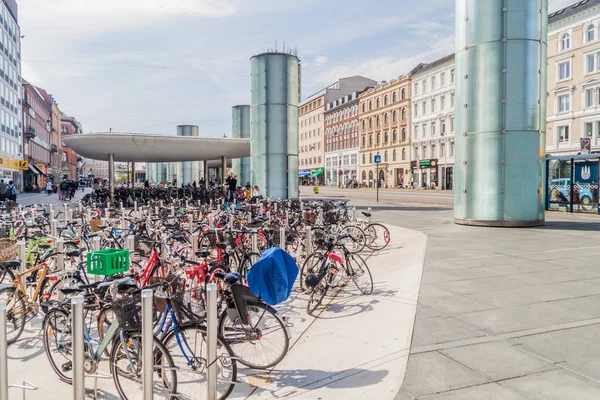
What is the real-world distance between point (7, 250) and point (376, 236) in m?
7.73

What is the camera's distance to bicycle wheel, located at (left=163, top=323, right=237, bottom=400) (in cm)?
389

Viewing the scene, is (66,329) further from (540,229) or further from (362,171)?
(362,171)

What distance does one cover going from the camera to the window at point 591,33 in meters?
38.7

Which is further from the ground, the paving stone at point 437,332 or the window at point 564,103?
the window at point 564,103

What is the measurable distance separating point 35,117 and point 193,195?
5712 cm

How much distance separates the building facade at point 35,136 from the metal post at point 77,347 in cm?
6198

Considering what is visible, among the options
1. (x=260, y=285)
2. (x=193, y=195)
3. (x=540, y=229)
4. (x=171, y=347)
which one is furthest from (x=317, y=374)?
(x=193, y=195)

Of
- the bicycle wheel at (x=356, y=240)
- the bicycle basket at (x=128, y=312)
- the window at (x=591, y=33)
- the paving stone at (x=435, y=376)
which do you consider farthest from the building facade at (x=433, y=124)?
the bicycle basket at (x=128, y=312)

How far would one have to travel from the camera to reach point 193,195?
2600 cm

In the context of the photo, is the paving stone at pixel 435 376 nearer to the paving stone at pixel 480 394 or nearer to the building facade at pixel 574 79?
the paving stone at pixel 480 394

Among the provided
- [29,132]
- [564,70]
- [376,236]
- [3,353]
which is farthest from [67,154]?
[3,353]

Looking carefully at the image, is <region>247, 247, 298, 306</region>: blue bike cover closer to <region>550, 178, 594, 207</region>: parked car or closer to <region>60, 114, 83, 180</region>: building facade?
<region>550, 178, 594, 207</region>: parked car

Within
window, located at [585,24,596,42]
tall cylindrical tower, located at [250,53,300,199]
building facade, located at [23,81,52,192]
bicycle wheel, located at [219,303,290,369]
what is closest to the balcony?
building facade, located at [23,81,52,192]

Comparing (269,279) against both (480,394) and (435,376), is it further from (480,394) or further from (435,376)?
(480,394)
